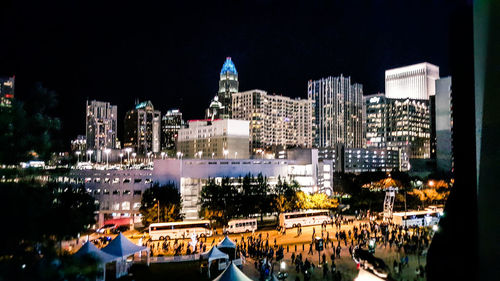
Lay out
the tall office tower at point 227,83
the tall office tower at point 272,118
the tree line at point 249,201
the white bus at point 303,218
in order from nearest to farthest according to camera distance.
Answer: the tree line at point 249,201, the white bus at point 303,218, the tall office tower at point 272,118, the tall office tower at point 227,83

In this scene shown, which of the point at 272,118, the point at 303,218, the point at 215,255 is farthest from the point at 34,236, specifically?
the point at 272,118

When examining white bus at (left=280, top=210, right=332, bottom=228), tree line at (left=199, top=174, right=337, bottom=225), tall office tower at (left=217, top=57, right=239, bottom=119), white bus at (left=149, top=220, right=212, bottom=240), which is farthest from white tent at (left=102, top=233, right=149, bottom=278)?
tall office tower at (left=217, top=57, right=239, bottom=119)

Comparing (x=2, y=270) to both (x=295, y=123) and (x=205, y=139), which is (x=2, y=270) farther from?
(x=295, y=123)

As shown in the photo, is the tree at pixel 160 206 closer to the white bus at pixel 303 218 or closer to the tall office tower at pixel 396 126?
the white bus at pixel 303 218

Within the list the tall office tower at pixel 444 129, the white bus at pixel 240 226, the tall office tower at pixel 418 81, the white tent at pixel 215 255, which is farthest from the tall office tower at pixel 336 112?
the white tent at pixel 215 255

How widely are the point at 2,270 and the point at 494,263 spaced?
735 centimetres

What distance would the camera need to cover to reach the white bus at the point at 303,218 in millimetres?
38250

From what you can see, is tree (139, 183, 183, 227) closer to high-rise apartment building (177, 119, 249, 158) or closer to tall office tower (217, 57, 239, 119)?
high-rise apartment building (177, 119, 249, 158)

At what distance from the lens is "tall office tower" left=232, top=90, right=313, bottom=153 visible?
143 meters

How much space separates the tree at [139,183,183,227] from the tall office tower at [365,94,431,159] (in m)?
125

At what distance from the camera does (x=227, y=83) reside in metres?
176

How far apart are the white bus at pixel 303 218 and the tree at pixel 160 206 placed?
1058 cm

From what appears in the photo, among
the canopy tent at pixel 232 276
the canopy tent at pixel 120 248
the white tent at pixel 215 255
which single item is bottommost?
the white tent at pixel 215 255

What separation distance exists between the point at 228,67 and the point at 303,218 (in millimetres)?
146587
